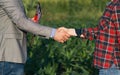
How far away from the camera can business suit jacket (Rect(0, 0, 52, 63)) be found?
4.64 m

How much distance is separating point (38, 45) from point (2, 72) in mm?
4404

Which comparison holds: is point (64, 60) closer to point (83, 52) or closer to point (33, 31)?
point (83, 52)

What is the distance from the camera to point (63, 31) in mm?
5145

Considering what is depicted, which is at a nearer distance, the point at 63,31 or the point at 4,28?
the point at 4,28

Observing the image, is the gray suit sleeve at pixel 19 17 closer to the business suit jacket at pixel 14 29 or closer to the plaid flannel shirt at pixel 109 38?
the business suit jacket at pixel 14 29

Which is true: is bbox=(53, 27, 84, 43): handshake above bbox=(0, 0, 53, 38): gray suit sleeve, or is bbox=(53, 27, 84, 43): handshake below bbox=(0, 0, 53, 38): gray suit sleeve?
below

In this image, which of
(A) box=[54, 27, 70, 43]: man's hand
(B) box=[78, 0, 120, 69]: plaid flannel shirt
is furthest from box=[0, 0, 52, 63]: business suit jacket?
(B) box=[78, 0, 120, 69]: plaid flannel shirt

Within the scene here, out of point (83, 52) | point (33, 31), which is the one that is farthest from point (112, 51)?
point (83, 52)

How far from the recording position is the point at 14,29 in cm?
477

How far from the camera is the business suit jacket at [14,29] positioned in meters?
4.64

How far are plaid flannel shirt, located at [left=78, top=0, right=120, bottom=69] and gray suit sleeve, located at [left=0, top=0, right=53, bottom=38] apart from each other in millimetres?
540

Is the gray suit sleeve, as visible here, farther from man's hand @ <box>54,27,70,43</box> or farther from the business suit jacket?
man's hand @ <box>54,27,70,43</box>

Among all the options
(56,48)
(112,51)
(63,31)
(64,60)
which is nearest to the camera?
(112,51)

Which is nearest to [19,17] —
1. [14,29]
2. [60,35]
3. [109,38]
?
[14,29]
